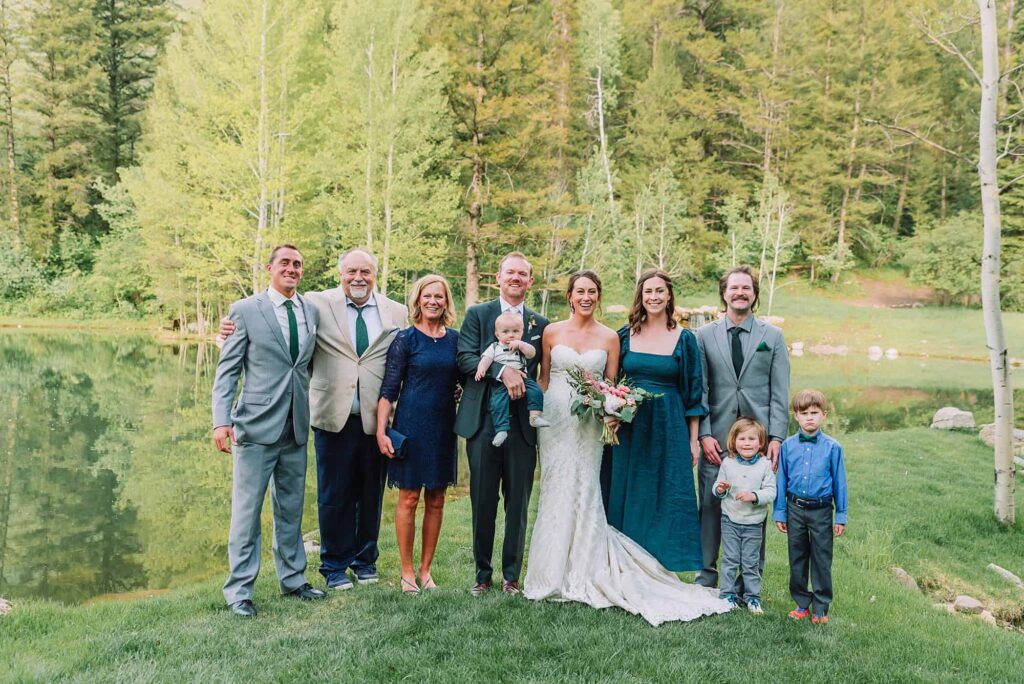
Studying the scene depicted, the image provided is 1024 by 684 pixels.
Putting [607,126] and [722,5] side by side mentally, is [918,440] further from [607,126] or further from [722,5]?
[722,5]

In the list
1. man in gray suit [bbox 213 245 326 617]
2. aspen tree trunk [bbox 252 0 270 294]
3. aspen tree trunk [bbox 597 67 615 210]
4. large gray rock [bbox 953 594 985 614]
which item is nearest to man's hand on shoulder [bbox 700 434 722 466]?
large gray rock [bbox 953 594 985 614]

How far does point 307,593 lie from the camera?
4570 millimetres

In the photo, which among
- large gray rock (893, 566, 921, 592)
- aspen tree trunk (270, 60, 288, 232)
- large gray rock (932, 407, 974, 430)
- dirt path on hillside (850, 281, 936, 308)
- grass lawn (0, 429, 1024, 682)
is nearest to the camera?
grass lawn (0, 429, 1024, 682)

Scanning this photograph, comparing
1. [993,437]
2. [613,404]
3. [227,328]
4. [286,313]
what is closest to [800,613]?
[613,404]

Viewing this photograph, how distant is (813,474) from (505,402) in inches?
80.8

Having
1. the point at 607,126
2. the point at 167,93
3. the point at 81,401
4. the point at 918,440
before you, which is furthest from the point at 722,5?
the point at 81,401

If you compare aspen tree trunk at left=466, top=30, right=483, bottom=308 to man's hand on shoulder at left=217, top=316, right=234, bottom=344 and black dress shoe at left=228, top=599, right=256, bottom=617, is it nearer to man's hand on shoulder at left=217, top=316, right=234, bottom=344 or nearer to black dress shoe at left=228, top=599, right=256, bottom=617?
man's hand on shoulder at left=217, top=316, right=234, bottom=344

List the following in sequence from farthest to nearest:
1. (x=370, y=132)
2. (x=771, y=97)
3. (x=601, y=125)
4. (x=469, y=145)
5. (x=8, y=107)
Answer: (x=771, y=97) → (x=8, y=107) → (x=601, y=125) → (x=469, y=145) → (x=370, y=132)

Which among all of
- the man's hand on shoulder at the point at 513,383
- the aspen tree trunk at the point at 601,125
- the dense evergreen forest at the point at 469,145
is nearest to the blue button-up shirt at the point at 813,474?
the man's hand on shoulder at the point at 513,383

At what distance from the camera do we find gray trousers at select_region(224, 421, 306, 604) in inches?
172

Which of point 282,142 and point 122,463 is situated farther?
point 282,142

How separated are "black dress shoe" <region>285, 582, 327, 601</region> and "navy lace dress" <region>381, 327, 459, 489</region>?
34.8 inches

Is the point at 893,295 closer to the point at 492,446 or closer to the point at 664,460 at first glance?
the point at 664,460

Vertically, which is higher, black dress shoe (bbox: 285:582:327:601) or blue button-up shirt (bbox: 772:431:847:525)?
blue button-up shirt (bbox: 772:431:847:525)
